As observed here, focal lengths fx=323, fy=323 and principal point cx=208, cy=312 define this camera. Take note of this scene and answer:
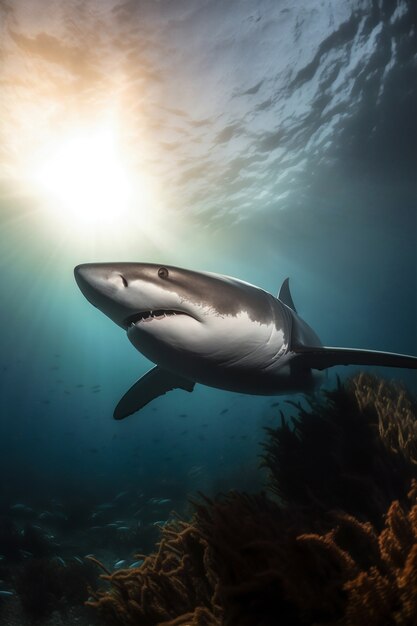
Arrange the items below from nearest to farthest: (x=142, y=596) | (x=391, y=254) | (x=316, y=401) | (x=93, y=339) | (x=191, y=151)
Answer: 1. (x=142, y=596)
2. (x=316, y=401)
3. (x=191, y=151)
4. (x=391, y=254)
5. (x=93, y=339)

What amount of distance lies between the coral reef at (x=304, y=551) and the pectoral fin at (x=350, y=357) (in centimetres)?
100

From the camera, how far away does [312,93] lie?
14.6 meters

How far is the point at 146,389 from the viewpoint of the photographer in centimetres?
517

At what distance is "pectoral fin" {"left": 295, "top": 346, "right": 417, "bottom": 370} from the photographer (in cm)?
308

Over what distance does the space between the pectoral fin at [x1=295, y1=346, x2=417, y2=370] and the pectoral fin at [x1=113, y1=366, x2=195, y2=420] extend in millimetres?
1945

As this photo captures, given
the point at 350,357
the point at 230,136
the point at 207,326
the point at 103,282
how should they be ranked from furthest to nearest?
the point at 230,136 → the point at 350,357 → the point at 207,326 → the point at 103,282

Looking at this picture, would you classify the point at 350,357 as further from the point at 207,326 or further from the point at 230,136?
the point at 230,136

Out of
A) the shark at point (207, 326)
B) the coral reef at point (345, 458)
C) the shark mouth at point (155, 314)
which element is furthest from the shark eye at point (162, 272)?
the coral reef at point (345, 458)

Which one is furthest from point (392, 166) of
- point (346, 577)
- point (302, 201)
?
point (346, 577)

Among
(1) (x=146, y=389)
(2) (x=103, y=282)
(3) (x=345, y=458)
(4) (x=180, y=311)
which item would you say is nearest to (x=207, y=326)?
(4) (x=180, y=311)

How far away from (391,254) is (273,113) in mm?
37908

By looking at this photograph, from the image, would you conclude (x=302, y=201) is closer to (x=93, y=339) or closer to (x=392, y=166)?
(x=392, y=166)

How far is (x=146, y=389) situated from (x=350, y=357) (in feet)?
10.2

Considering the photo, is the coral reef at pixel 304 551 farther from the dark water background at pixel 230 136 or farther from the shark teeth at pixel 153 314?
the dark water background at pixel 230 136
